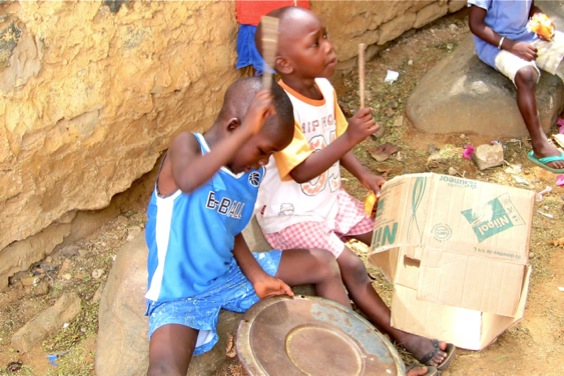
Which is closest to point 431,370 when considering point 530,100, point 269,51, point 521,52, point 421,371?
point 421,371

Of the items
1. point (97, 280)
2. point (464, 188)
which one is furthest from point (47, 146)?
point (464, 188)

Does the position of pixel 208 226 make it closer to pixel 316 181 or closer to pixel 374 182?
pixel 316 181

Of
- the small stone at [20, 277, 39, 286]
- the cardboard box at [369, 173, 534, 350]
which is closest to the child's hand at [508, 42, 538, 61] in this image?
the cardboard box at [369, 173, 534, 350]

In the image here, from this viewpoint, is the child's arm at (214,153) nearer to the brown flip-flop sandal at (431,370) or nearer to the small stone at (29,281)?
the brown flip-flop sandal at (431,370)

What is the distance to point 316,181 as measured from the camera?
2.83 metres

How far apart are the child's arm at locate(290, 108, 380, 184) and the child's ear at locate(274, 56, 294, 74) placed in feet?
1.18

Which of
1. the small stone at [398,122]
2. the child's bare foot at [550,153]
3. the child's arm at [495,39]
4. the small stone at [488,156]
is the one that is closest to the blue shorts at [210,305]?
the small stone at [488,156]

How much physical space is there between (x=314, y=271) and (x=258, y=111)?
2.78 ft

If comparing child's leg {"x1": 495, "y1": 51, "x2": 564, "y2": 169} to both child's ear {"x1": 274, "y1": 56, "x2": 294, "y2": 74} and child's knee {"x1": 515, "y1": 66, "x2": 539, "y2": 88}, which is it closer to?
child's knee {"x1": 515, "y1": 66, "x2": 539, "y2": 88}

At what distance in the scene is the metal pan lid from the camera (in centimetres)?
225

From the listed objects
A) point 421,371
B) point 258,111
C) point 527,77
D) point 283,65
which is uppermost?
point 258,111

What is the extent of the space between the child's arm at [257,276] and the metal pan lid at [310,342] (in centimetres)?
5

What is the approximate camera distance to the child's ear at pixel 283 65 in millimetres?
2691

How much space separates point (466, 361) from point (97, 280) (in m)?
1.74
